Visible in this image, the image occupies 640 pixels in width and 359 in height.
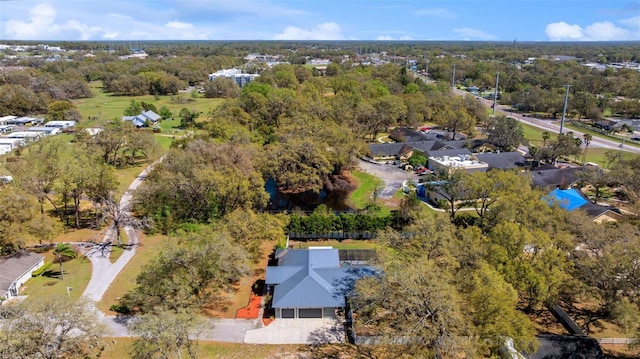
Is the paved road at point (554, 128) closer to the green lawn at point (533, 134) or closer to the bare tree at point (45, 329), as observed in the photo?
the green lawn at point (533, 134)

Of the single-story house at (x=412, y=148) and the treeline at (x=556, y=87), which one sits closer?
the single-story house at (x=412, y=148)

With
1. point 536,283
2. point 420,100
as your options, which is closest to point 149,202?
point 536,283

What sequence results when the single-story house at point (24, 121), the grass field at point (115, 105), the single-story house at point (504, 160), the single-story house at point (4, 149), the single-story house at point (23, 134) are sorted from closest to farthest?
the single-story house at point (504, 160) < the single-story house at point (4, 149) < the single-story house at point (23, 134) < the single-story house at point (24, 121) < the grass field at point (115, 105)

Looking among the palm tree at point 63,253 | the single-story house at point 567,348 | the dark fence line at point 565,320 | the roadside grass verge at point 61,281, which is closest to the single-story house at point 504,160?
the dark fence line at point 565,320

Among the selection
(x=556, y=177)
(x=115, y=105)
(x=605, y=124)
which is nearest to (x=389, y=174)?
(x=556, y=177)

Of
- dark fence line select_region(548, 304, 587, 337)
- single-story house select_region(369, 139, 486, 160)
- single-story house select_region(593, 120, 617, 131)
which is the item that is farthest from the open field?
single-story house select_region(593, 120, 617, 131)

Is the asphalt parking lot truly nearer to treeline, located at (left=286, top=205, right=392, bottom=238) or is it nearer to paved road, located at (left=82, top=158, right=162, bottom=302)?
treeline, located at (left=286, top=205, right=392, bottom=238)

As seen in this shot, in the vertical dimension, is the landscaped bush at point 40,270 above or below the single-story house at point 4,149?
below

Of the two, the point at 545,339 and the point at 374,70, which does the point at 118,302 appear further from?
the point at 374,70
